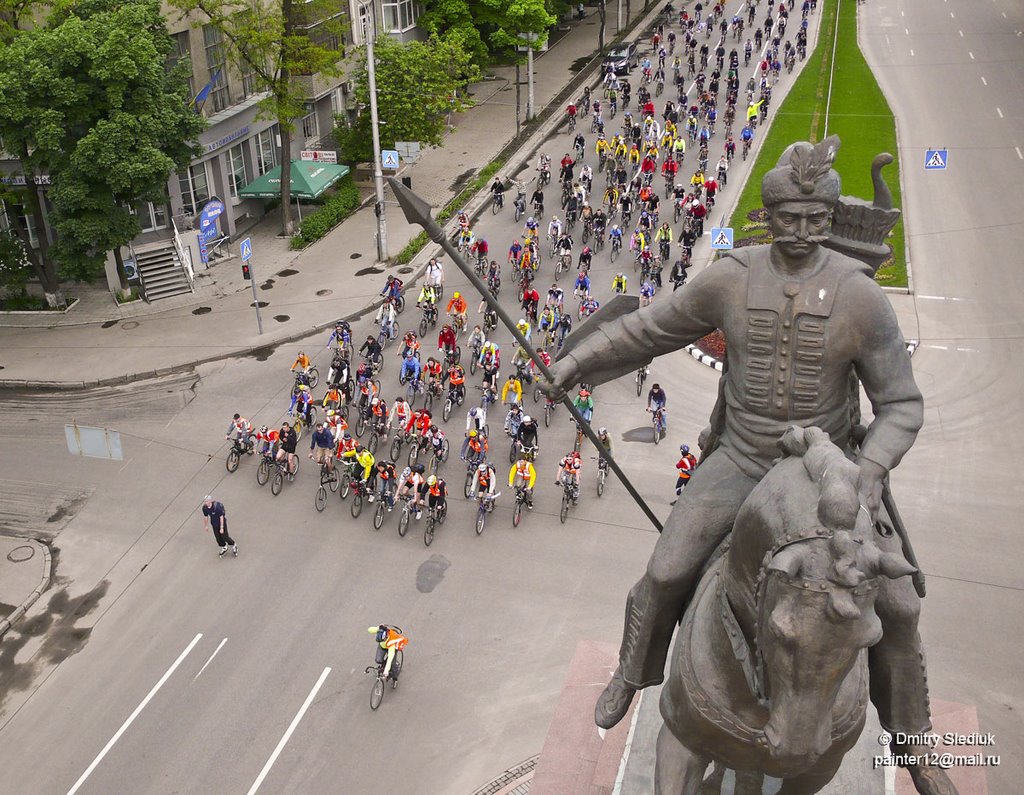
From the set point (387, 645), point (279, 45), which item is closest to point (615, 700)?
point (387, 645)

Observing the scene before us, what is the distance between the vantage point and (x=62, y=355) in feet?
135

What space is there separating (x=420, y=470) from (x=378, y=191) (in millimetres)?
20482

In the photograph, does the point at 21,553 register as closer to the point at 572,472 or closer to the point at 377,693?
the point at 377,693

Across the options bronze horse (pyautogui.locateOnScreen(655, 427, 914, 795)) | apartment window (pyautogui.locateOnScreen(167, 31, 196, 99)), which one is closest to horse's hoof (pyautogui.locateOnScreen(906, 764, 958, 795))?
bronze horse (pyautogui.locateOnScreen(655, 427, 914, 795))

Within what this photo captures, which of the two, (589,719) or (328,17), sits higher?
(328,17)

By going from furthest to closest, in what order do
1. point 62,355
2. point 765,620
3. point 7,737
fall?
point 62,355 → point 7,737 → point 765,620

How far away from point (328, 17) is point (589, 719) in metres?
42.5

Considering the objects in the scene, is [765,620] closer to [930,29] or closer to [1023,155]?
[1023,155]

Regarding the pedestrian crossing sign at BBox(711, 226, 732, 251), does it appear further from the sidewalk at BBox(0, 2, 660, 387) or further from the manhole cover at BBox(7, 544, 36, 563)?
the manhole cover at BBox(7, 544, 36, 563)

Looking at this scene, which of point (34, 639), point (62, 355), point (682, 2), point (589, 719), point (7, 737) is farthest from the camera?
point (682, 2)

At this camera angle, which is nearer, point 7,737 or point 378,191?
point 7,737

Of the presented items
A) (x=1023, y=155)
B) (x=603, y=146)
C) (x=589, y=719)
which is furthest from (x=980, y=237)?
(x=589, y=719)

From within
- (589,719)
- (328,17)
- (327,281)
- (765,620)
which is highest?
(765,620)

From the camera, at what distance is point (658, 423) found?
33.6 meters
